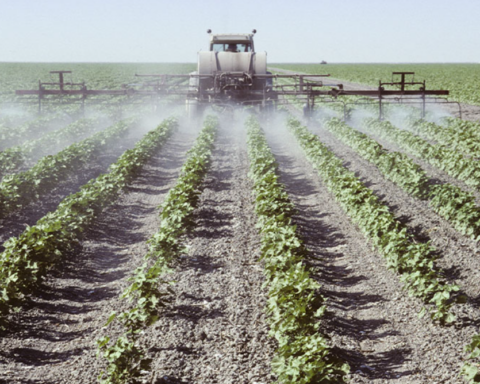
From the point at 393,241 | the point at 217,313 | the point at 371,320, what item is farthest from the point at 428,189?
the point at 217,313


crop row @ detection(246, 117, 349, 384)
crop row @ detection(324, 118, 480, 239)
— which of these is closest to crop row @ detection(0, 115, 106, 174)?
crop row @ detection(246, 117, 349, 384)

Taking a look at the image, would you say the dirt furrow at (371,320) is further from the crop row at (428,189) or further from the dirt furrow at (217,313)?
the dirt furrow at (217,313)

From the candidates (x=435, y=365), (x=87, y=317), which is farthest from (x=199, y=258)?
(x=435, y=365)

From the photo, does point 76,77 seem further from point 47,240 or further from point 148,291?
point 148,291

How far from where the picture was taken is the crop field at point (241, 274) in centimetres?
574

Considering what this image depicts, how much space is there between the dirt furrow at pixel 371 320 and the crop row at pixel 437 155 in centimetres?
273

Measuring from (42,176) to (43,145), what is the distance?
19.6 feet

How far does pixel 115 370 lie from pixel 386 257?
445 cm

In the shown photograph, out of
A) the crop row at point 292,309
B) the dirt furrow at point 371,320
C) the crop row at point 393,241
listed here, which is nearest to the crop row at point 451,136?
the crop row at point 393,241

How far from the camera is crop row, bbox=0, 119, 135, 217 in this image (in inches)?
445

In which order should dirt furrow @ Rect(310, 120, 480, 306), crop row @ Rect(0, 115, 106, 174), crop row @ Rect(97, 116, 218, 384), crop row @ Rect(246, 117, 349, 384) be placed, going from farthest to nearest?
crop row @ Rect(0, 115, 106, 174) < dirt furrow @ Rect(310, 120, 480, 306) < crop row @ Rect(97, 116, 218, 384) < crop row @ Rect(246, 117, 349, 384)

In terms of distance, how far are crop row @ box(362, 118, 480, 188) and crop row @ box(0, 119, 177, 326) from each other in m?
7.57
